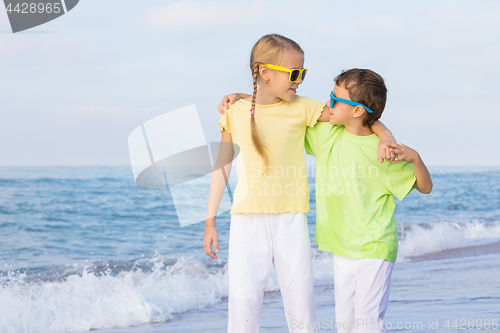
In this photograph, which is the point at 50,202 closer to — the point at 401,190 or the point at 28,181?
the point at 28,181

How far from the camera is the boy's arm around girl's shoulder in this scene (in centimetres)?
215

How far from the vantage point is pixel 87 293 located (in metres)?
5.46

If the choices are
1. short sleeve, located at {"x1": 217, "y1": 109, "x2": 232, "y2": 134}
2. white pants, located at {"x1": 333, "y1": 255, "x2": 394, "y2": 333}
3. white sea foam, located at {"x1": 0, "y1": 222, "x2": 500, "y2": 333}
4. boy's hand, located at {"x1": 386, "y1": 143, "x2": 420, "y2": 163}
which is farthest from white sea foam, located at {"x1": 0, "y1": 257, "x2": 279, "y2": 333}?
boy's hand, located at {"x1": 386, "y1": 143, "x2": 420, "y2": 163}

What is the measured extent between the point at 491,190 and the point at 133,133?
19876 mm

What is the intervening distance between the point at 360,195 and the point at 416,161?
31 cm

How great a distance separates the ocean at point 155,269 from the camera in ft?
14.0

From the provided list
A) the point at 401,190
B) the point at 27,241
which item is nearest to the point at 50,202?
the point at 27,241

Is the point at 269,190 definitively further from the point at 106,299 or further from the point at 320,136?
the point at 106,299

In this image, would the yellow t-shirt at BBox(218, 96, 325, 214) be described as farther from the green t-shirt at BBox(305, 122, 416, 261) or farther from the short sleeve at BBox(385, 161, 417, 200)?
the short sleeve at BBox(385, 161, 417, 200)

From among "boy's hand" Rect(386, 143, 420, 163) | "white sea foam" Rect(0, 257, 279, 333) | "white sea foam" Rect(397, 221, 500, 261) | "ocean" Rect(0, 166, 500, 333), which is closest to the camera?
"boy's hand" Rect(386, 143, 420, 163)

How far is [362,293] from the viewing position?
2.26 metres

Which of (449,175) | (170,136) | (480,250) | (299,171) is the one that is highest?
(170,136)

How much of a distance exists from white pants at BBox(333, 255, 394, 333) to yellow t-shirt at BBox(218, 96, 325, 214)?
38cm

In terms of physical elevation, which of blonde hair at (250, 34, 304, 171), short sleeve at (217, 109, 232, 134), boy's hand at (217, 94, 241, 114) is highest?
blonde hair at (250, 34, 304, 171)
